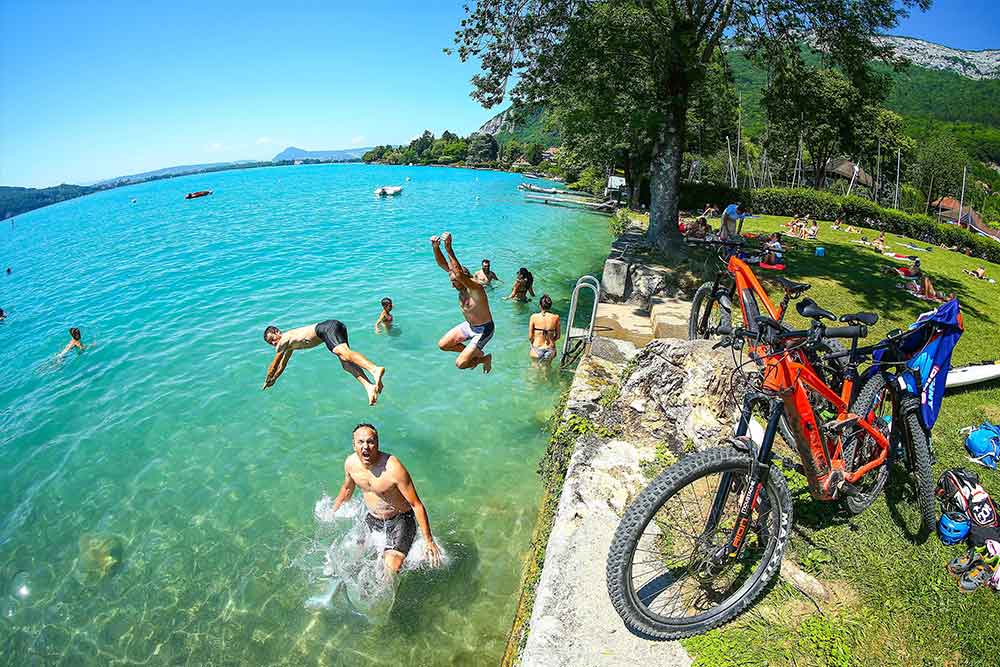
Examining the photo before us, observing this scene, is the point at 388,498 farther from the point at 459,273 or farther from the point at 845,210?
the point at 845,210

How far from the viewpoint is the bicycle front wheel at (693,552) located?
9.64 ft

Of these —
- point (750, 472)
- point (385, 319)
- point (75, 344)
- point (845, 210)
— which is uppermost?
point (750, 472)

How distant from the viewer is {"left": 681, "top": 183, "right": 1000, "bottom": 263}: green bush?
24.2 m

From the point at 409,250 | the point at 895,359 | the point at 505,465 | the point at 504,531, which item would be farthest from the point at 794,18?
the point at 409,250

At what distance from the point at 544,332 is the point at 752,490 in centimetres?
718

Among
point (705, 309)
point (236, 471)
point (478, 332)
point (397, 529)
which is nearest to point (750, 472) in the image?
point (397, 529)

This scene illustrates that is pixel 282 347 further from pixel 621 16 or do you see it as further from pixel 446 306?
pixel 621 16

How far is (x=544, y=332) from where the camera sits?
1022 cm

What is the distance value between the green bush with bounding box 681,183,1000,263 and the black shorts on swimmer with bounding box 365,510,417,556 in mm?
30021

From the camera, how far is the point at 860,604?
3.71 meters

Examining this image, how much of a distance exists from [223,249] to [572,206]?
91.3 ft

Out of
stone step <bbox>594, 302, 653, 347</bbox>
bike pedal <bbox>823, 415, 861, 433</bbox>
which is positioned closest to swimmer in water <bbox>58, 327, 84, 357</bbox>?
stone step <bbox>594, 302, 653, 347</bbox>

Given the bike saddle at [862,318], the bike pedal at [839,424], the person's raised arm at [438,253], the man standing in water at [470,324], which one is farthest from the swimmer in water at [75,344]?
the bike saddle at [862,318]

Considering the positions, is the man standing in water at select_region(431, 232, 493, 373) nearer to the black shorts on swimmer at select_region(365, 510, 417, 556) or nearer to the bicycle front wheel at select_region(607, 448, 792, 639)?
the black shorts on swimmer at select_region(365, 510, 417, 556)
